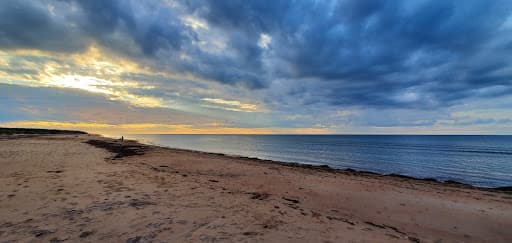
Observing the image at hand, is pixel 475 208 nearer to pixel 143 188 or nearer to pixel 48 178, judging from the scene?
pixel 143 188

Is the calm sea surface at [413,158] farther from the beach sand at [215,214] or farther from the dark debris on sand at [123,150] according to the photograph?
the dark debris on sand at [123,150]

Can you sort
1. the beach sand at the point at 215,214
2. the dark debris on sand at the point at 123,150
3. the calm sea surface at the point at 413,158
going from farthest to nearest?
1. the dark debris on sand at the point at 123,150
2. the calm sea surface at the point at 413,158
3. the beach sand at the point at 215,214

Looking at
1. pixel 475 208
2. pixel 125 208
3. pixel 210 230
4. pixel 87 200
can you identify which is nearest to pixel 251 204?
pixel 210 230

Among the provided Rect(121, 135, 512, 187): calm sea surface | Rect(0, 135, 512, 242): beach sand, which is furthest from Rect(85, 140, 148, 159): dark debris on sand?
Rect(121, 135, 512, 187): calm sea surface

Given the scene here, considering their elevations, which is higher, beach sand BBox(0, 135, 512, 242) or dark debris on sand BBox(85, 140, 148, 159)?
dark debris on sand BBox(85, 140, 148, 159)

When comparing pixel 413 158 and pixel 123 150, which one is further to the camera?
pixel 413 158

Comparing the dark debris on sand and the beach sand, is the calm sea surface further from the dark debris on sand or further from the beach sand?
the dark debris on sand

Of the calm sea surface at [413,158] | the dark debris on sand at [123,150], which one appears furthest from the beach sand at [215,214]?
the calm sea surface at [413,158]

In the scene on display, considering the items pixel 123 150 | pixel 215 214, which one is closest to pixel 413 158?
pixel 215 214

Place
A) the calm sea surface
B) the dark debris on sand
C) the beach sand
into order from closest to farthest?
the beach sand
the calm sea surface
the dark debris on sand

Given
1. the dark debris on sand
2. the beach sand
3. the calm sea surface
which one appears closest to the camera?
the beach sand

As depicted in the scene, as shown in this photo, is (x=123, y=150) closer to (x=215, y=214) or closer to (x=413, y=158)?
(x=215, y=214)

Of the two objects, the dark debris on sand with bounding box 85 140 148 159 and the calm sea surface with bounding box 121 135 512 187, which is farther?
the dark debris on sand with bounding box 85 140 148 159

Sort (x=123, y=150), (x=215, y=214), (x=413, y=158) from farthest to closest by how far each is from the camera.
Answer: (x=413, y=158)
(x=123, y=150)
(x=215, y=214)
